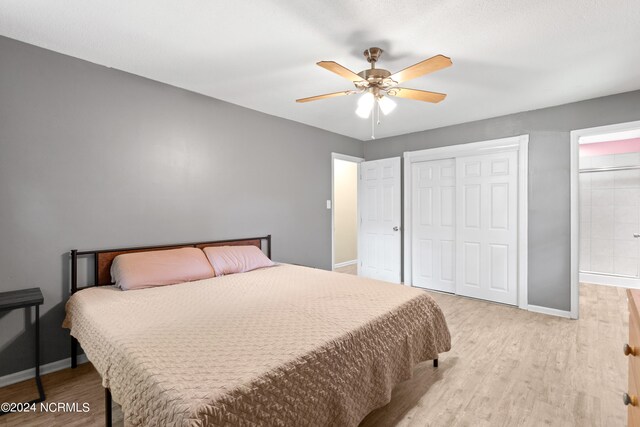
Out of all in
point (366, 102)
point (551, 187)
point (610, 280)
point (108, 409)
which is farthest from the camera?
point (610, 280)

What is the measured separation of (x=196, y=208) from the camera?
3172mm

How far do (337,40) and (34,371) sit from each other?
128 inches

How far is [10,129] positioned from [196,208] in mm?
1452

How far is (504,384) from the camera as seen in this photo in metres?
2.17

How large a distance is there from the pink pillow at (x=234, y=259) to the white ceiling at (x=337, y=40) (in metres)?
1.60

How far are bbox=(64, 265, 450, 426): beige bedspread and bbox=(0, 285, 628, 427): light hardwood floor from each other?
0.76 ft

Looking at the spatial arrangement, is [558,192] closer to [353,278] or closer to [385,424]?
[353,278]

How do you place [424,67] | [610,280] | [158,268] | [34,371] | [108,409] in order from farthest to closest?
[610,280]
[158,268]
[34,371]
[424,67]
[108,409]

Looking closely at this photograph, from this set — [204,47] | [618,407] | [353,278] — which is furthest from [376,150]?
[618,407]

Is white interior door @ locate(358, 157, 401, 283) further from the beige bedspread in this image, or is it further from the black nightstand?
the black nightstand

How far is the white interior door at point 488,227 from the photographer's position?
3.81 meters

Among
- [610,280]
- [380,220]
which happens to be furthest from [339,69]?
[610,280]

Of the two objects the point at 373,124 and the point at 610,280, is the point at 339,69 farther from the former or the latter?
the point at 610,280

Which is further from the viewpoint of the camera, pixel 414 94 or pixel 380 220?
pixel 380 220
